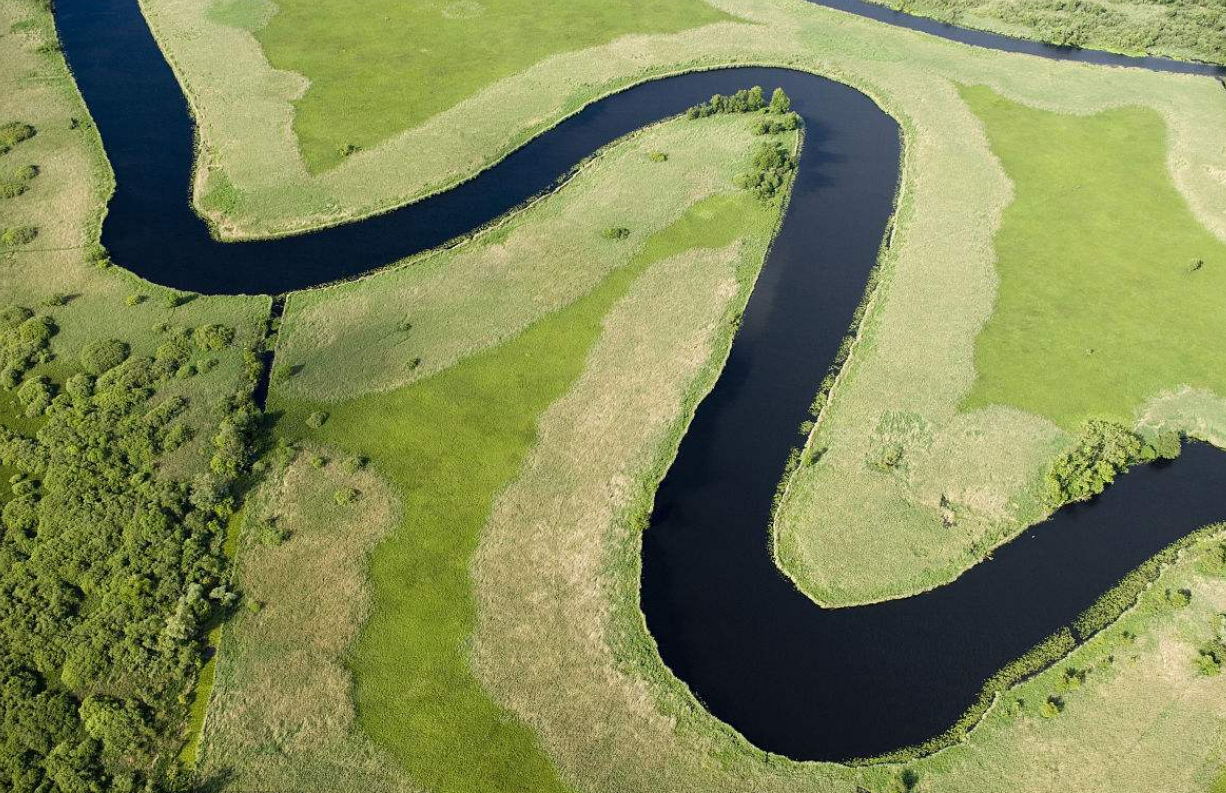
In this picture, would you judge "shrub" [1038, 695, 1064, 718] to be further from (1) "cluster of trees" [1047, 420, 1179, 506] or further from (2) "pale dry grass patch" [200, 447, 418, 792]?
Result: (2) "pale dry grass patch" [200, 447, 418, 792]

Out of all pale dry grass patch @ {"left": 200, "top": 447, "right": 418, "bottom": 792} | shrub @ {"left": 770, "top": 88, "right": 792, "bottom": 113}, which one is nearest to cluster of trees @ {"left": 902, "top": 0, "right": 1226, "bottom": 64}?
shrub @ {"left": 770, "top": 88, "right": 792, "bottom": 113}

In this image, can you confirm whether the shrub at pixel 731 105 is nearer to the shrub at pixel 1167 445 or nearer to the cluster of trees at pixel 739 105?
the cluster of trees at pixel 739 105

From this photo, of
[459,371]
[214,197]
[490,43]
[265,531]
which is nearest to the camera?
[265,531]

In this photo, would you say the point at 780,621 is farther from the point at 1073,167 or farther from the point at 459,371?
the point at 1073,167

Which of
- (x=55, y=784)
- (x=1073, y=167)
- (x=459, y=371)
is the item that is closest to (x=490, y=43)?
(x=459, y=371)

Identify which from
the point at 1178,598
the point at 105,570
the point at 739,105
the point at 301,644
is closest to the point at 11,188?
the point at 105,570

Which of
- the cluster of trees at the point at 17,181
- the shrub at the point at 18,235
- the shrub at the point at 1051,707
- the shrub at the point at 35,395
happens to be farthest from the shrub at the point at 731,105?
the shrub at the point at 1051,707
